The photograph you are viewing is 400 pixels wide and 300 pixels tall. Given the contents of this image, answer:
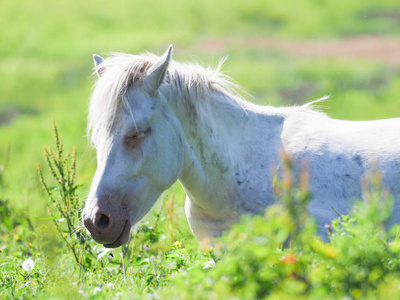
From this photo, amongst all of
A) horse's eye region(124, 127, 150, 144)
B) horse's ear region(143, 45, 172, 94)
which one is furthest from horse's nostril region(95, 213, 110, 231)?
horse's ear region(143, 45, 172, 94)

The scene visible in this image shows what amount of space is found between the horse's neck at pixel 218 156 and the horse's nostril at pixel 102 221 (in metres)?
0.73

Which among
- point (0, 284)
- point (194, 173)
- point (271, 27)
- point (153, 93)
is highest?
point (153, 93)

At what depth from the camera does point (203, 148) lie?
404 cm

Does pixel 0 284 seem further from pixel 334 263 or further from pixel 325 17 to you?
pixel 325 17

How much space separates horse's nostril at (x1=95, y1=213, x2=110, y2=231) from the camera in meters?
3.52

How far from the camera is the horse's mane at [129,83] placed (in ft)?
12.1

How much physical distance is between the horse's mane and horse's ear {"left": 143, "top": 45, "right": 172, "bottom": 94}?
0.25 feet

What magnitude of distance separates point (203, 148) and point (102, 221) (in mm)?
923

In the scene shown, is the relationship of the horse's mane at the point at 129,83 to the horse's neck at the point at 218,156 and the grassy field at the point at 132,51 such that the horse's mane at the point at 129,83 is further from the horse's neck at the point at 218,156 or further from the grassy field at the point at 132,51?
the grassy field at the point at 132,51

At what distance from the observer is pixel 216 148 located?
4055mm

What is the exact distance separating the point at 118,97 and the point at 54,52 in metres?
16.3

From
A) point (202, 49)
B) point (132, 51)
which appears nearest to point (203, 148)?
point (132, 51)

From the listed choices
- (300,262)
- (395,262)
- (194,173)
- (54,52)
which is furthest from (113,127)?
(54,52)

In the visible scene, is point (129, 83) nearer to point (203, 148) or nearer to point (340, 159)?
point (203, 148)
